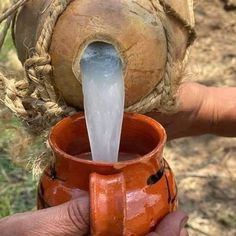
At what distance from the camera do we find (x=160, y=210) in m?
0.99

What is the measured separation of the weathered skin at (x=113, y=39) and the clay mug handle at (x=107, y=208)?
0.64 feet

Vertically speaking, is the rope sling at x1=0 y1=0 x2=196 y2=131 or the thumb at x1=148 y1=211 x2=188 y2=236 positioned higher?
the rope sling at x1=0 y1=0 x2=196 y2=131

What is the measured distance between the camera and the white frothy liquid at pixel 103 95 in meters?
1.00

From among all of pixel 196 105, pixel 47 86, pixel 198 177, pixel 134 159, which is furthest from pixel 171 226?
pixel 198 177

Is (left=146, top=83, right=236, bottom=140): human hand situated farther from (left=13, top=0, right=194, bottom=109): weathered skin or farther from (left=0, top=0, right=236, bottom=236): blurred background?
(left=13, top=0, right=194, bottom=109): weathered skin

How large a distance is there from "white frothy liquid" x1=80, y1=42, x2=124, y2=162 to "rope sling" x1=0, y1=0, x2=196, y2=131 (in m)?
0.05

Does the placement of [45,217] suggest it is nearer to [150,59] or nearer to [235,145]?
[150,59]

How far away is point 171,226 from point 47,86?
270mm

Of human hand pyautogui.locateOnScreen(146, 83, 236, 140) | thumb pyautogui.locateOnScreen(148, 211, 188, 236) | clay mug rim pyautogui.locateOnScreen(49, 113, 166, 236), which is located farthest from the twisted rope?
human hand pyautogui.locateOnScreen(146, 83, 236, 140)

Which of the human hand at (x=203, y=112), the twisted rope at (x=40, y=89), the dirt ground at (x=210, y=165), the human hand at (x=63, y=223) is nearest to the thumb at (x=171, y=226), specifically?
the human hand at (x=63, y=223)

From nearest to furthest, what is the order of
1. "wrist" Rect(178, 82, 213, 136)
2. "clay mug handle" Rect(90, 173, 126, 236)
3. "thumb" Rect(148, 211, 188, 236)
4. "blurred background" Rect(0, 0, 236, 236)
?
"clay mug handle" Rect(90, 173, 126, 236) < "thumb" Rect(148, 211, 188, 236) < "wrist" Rect(178, 82, 213, 136) < "blurred background" Rect(0, 0, 236, 236)

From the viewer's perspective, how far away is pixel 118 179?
2.96ft

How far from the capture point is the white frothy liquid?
100 centimetres

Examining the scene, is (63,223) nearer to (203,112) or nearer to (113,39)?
(113,39)
